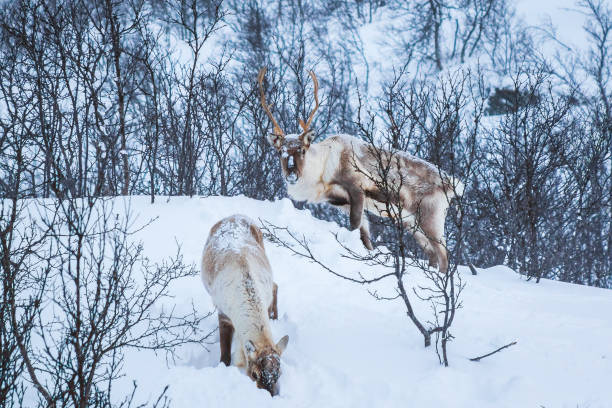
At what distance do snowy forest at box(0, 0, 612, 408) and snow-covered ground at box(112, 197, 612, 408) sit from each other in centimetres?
12

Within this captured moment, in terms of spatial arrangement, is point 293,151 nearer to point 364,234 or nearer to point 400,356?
point 364,234

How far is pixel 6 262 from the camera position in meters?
3.01

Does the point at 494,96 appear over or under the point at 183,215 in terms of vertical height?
over

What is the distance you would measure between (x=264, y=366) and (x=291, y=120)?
35.5 feet

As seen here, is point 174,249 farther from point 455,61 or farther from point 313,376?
point 455,61

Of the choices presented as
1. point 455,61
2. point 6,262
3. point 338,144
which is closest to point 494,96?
point 455,61

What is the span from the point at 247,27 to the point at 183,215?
45.2 feet

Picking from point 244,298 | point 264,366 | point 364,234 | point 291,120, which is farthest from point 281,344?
point 291,120

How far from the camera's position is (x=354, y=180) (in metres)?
7.10

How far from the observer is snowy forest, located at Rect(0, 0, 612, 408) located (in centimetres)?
518

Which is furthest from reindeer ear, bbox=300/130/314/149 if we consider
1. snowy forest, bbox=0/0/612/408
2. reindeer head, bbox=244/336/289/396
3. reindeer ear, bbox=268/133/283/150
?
reindeer head, bbox=244/336/289/396

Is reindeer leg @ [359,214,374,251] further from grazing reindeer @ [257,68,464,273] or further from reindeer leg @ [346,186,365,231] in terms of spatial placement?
reindeer leg @ [346,186,365,231]

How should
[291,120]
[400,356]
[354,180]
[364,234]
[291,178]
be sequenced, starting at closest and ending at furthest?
[400,356] → [291,178] → [354,180] → [364,234] → [291,120]

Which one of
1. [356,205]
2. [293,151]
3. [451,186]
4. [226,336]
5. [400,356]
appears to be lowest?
[400,356]
